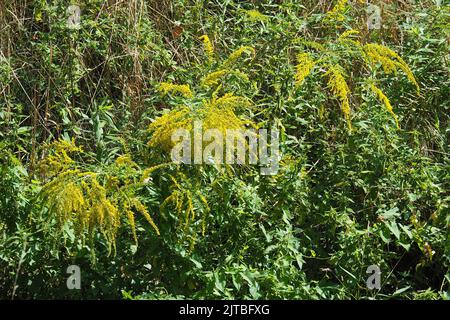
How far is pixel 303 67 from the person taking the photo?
4020mm

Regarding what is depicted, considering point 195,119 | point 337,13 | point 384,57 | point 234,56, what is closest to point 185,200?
point 195,119

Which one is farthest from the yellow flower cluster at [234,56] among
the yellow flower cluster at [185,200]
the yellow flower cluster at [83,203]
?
the yellow flower cluster at [83,203]

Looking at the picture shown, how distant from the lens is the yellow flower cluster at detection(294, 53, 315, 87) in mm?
3932

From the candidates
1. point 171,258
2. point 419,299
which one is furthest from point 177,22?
point 419,299

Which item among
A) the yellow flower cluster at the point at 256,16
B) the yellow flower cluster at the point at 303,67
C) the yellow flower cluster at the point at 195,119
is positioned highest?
the yellow flower cluster at the point at 256,16

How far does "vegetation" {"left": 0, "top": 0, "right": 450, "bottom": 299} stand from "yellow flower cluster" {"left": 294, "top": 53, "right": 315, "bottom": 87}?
0.01 metres

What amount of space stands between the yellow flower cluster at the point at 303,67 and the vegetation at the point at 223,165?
0.01 m

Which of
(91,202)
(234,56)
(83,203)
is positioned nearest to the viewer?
(83,203)

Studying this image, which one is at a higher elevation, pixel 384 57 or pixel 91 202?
pixel 384 57

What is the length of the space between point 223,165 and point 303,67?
26.0 inches

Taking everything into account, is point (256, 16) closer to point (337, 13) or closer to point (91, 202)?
point (337, 13)

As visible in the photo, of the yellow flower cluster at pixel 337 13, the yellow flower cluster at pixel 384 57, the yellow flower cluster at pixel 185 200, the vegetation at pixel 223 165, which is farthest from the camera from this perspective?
the yellow flower cluster at pixel 337 13

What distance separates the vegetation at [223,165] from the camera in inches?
144

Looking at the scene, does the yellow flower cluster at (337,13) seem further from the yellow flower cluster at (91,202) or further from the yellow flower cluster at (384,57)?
the yellow flower cluster at (91,202)
